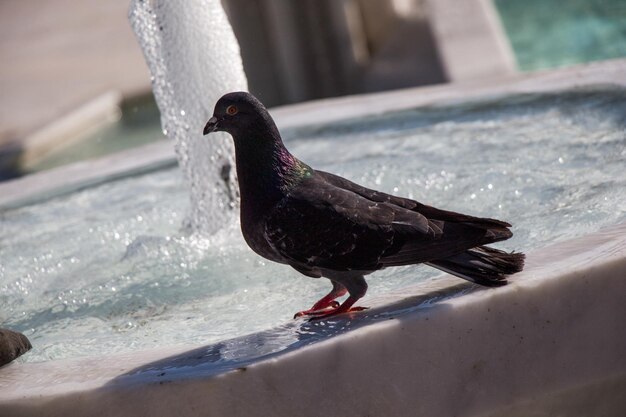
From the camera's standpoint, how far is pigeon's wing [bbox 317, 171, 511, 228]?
2.87 m

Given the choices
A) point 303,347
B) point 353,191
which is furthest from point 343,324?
point 353,191

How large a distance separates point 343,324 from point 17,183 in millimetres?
3601

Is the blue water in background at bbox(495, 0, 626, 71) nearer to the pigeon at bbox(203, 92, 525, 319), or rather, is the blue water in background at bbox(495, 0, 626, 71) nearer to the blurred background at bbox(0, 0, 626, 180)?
the blurred background at bbox(0, 0, 626, 180)

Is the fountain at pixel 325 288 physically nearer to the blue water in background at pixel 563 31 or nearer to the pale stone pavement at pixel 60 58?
the pale stone pavement at pixel 60 58

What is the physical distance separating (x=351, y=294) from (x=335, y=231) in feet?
0.67

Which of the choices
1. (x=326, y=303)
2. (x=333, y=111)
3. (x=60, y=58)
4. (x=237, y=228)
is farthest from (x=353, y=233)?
(x=60, y=58)

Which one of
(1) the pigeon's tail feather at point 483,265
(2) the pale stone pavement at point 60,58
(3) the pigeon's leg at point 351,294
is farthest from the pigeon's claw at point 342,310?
(2) the pale stone pavement at point 60,58

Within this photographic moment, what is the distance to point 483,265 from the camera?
2.84 m

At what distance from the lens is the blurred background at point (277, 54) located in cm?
912

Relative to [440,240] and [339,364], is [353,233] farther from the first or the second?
[339,364]

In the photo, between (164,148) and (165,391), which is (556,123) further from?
(165,391)

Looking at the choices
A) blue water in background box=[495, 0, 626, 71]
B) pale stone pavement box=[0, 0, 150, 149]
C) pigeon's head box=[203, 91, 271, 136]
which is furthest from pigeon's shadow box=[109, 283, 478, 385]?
blue water in background box=[495, 0, 626, 71]

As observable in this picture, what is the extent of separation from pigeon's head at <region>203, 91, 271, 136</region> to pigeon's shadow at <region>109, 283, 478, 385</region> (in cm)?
57

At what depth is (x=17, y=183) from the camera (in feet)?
19.5
